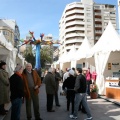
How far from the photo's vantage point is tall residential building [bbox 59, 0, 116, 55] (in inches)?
3474

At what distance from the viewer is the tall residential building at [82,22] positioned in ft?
290

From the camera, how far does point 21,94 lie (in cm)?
611

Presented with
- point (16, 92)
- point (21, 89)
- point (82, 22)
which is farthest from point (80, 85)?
point (82, 22)

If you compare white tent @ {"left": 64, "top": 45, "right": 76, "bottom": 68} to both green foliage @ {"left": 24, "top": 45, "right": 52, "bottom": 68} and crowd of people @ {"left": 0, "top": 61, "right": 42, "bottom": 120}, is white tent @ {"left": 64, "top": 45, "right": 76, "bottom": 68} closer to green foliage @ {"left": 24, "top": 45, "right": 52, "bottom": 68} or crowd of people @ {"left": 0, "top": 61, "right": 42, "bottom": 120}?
crowd of people @ {"left": 0, "top": 61, "right": 42, "bottom": 120}

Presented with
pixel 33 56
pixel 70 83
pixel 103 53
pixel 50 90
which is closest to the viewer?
pixel 70 83

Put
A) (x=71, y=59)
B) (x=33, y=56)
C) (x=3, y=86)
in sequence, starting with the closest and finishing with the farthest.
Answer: (x=3, y=86)
(x=71, y=59)
(x=33, y=56)

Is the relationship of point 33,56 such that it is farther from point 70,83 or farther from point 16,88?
point 16,88

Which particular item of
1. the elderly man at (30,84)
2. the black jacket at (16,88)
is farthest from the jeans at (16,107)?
the elderly man at (30,84)

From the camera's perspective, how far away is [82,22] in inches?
3529

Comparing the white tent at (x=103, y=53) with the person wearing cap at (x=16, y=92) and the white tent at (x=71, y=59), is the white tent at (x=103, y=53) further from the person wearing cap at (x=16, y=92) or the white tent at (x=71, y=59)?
the white tent at (x=71, y=59)

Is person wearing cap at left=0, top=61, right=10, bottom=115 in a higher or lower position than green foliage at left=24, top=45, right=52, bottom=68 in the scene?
lower

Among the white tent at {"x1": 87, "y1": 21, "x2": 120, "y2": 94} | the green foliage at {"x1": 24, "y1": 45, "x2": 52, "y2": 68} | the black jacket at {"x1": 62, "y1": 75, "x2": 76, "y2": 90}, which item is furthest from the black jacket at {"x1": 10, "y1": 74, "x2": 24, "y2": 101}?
the green foliage at {"x1": 24, "y1": 45, "x2": 52, "y2": 68}

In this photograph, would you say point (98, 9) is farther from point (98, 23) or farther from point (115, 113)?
point (115, 113)

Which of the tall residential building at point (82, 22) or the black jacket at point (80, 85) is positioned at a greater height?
the tall residential building at point (82, 22)
